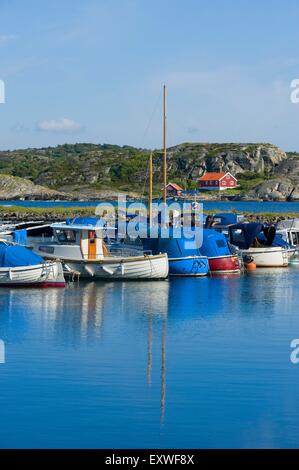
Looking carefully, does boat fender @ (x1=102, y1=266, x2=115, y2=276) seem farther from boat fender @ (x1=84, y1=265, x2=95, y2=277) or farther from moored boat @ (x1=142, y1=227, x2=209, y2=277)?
moored boat @ (x1=142, y1=227, x2=209, y2=277)

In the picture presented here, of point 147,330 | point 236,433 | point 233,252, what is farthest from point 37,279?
point 236,433

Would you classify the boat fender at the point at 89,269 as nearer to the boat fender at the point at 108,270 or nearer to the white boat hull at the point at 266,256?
the boat fender at the point at 108,270

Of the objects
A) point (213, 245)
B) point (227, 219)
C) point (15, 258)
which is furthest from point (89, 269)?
point (227, 219)

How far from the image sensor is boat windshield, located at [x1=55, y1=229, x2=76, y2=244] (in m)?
42.9

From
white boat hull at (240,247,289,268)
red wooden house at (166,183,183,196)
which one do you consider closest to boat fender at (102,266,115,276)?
white boat hull at (240,247,289,268)

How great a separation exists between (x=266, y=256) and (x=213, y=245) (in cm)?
694

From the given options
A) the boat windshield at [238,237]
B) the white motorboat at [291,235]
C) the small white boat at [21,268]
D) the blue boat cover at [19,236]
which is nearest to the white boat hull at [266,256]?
the boat windshield at [238,237]

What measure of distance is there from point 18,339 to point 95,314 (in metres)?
5.90

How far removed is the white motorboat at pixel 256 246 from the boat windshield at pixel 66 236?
1231 cm

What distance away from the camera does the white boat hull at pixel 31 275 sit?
37.7 m

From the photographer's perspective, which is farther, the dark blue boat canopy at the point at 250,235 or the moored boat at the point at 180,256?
the dark blue boat canopy at the point at 250,235

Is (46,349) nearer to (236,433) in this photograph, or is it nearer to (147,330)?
(147,330)
